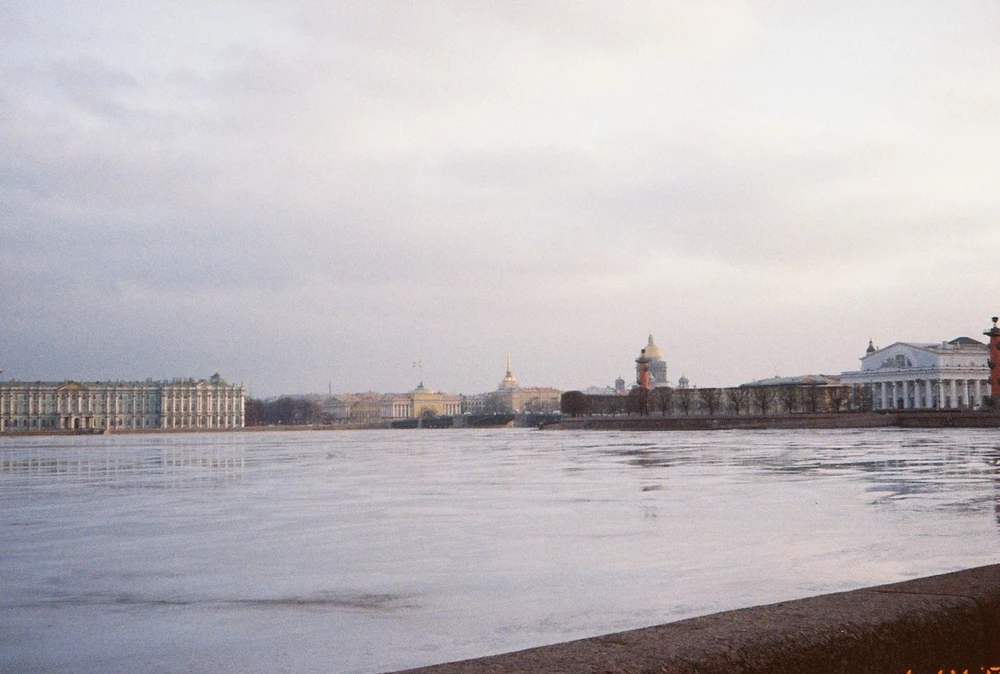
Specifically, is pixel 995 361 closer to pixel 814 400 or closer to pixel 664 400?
pixel 814 400

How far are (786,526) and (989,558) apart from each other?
3563 mm

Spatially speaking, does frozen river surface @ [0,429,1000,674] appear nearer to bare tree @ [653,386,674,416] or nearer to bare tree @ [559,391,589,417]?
bare tree @ [653,386,674,416]

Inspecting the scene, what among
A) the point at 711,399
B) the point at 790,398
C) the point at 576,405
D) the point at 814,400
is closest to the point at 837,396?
the point at 814,400

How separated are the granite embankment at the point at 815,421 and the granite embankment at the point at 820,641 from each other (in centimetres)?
7059

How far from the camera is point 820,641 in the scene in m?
3.42

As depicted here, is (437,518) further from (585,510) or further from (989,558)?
(989,558)

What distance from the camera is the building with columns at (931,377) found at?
421 feet

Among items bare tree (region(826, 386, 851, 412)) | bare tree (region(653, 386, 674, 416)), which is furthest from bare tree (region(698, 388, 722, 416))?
bare tree (region(826, 386, 851, 412))

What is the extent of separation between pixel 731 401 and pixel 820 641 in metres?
126

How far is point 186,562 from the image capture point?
1012 centimetres

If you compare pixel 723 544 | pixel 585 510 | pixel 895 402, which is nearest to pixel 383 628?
pixel 723 544

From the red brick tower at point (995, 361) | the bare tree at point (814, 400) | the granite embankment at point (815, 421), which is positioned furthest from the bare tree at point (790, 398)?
the red brick tower at point (995, 361)

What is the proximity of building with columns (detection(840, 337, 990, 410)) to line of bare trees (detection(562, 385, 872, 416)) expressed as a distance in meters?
4.26

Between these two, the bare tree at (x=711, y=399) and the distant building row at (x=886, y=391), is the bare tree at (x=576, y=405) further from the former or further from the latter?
the bare tree at (x=711, y=399)
